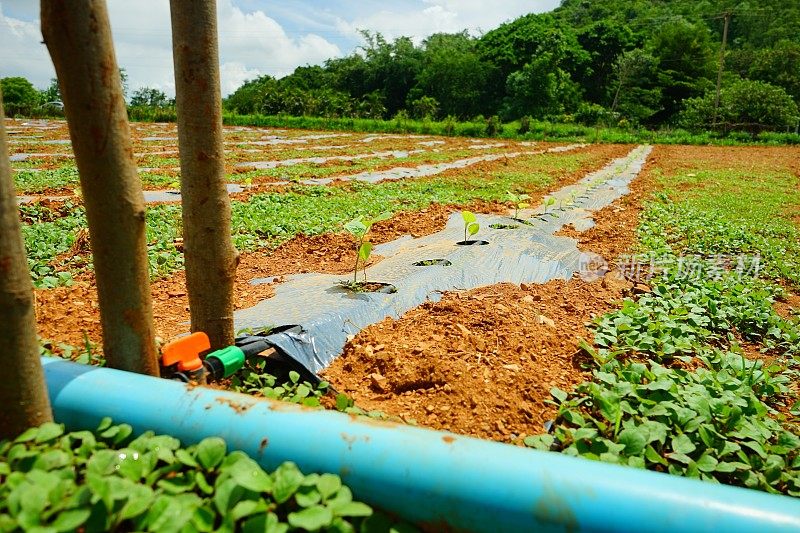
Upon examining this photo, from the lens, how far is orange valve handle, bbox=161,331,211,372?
201 centimetres

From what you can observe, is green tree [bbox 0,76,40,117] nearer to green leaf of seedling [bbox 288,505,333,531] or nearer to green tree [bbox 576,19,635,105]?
green tree [bbox 576,19,635,105]

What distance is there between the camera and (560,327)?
3258mm

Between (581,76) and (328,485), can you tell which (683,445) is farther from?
(581,76)

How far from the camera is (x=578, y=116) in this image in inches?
1547

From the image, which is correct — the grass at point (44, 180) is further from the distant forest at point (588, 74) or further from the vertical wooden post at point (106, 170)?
the distant forest at point (588, 74)

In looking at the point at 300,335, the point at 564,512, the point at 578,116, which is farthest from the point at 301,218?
the point at 578,116

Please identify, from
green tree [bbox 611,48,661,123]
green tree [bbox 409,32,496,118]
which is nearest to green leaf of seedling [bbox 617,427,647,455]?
green tree [bbox 611,48,661,123]

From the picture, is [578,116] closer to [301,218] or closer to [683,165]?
[683,165]

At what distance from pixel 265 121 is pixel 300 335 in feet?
116

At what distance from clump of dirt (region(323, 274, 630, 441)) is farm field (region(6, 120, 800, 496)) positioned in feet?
0.03

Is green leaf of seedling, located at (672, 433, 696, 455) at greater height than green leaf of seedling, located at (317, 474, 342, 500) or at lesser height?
lesser

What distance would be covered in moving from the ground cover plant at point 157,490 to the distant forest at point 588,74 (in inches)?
1536

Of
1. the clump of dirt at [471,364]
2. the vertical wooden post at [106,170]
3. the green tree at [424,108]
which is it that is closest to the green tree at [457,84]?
the green tree at [424,108]

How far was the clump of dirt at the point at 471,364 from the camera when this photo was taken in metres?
2.30
